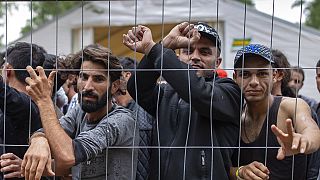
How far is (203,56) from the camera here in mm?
2975

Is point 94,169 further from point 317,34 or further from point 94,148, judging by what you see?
point 317,34

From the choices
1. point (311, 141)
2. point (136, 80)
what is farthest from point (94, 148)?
point (311, 141)

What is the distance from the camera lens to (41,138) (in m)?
2.65

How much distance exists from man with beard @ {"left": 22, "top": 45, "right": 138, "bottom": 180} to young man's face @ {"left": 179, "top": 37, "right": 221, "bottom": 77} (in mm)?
317

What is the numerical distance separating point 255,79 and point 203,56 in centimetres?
24

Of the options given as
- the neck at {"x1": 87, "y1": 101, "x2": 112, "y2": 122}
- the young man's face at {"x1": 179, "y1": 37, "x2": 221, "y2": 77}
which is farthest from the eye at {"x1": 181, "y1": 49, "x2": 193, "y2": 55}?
the neck at {"x1": 87, "y1": 101, "x2": 112, "y2": 122}

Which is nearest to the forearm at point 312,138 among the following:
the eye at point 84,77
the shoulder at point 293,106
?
the shoulder at point 293,106

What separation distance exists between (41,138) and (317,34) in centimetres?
446

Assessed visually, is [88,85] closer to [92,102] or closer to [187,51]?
[92,102]

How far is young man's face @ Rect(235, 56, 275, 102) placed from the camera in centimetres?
293

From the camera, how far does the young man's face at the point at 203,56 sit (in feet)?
9.69

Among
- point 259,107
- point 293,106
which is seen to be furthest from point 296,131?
point 259,107

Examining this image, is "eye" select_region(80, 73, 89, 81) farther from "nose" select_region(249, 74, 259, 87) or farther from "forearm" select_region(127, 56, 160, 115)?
"nose" select_region(249, 74, 259, 87)

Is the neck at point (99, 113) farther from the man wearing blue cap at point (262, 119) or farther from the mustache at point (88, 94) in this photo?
the man wearing blue cap at point (262, 119)
